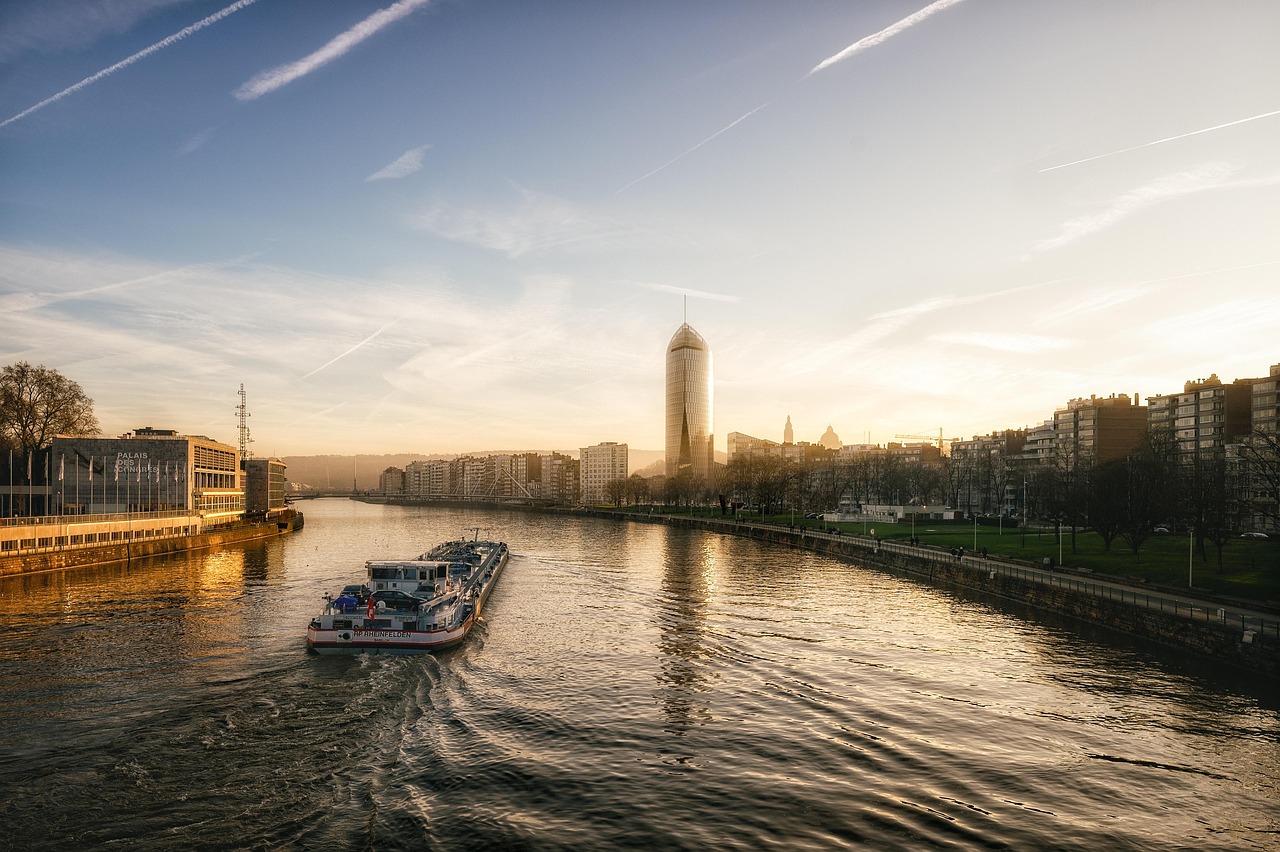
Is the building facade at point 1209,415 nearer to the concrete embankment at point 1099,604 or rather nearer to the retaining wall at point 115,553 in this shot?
the concrete embankment at point 1099,604

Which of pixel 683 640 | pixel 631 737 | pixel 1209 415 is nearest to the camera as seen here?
pixel 631 737

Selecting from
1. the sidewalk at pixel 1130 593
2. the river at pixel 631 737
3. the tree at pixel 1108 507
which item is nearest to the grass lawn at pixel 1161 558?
the sidewalk at pixel 1130 593

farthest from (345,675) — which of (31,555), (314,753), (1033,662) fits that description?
(31,555)

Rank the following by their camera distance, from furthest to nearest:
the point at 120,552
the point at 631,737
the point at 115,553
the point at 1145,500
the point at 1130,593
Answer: the point at 120,552
the point at 115,553
the point at 1145,500
the point at 1130,593
the point at 631,737

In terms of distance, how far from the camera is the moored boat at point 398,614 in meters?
44.9

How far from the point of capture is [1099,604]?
56.5 meters

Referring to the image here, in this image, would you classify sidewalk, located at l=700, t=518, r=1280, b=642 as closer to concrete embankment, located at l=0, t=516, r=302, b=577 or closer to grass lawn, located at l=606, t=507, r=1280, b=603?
grass lawn, located at l=606, t=507, r=1280, b=603

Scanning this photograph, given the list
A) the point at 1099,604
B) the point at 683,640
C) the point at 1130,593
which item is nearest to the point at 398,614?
the point at 683,640

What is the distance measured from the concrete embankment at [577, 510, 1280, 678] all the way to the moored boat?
46789mm

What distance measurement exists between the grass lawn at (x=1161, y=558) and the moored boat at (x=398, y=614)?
55.3m

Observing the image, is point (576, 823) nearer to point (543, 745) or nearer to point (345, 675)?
point (543, 745)

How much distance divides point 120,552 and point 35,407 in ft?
183

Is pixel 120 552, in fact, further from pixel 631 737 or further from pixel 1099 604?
pixel 1099 604

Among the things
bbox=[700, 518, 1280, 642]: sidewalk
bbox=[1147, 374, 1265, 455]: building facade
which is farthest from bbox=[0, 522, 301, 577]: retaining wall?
bbox=[1147, 374, 1265, 455]: building facade
